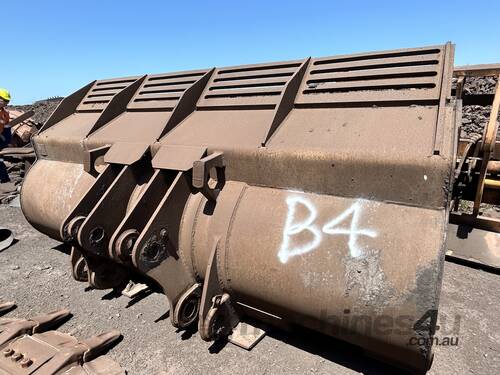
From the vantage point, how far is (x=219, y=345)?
2578 mm

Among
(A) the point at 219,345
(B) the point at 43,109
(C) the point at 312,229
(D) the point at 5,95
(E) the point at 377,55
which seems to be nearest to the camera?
(C) the point at 312,229

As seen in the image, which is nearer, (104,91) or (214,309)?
(214,309)

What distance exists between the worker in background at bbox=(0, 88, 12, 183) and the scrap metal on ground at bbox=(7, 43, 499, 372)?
4.86m

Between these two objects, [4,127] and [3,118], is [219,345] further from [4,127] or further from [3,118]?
[4,127]

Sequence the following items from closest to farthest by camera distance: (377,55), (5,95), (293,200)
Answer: (293,200) → (377,55) → (5,95)

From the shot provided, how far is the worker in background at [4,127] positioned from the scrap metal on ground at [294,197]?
486 centimetres

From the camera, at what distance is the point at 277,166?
2.46 meters

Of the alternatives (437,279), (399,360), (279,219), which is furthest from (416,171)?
(399,360)

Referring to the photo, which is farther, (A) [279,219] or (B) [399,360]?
(A) [279,219]

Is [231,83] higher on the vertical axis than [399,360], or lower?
higher

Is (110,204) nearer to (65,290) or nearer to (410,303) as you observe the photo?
(65,290)

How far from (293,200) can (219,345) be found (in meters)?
1.12

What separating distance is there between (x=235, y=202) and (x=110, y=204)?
1.10 metres

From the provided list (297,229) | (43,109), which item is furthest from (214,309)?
(43,109)
